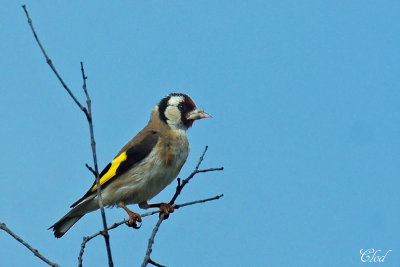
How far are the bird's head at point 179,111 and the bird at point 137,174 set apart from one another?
0.47 metres

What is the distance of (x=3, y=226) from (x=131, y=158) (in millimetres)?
3870

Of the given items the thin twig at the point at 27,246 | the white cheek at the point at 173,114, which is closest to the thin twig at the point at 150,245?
the thin twig at the point at 27,246

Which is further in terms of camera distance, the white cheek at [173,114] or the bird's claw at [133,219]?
the white cheek at [173,114]

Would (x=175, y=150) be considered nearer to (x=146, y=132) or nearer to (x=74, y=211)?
(x=146, y=132)

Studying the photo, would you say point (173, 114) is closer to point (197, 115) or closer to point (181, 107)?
point (181, 107)

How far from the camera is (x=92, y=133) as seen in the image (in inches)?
199

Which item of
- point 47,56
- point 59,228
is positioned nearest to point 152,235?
point 47,56

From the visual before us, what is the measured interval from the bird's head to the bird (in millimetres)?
466

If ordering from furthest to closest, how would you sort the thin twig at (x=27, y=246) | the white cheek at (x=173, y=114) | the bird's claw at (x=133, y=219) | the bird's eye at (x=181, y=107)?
the bird's eye at (x=181, y=107), the white cheek at (x=173, y=114), the bird's claw at (x=133, y=219), the thin twig at (x=27, y=246)

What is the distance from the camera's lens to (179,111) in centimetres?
1059

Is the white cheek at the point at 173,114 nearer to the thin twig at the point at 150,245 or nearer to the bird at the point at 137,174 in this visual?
the bird at the point at 137,174

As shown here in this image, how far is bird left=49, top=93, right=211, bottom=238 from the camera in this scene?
30.8 feet

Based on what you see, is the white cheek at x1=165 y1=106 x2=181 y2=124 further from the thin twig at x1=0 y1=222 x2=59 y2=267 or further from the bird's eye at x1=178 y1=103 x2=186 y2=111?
the thin twig at x1=0 y1=222 x2=59 y2=267

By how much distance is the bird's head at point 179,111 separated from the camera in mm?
10422
